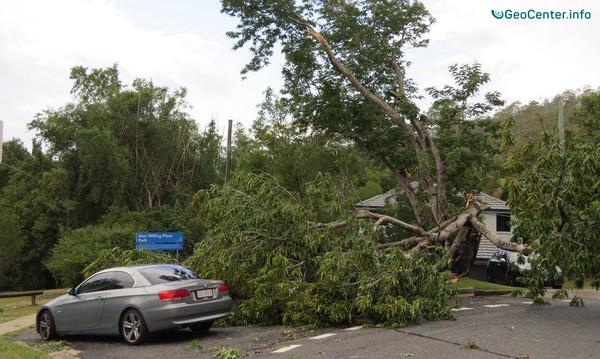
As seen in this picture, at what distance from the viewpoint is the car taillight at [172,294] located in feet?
29.4

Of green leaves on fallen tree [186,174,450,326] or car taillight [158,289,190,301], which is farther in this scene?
green leaves on fallen tree [186,174,450,326]

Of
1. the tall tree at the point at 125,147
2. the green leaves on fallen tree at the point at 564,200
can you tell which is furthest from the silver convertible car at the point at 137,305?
the tall tree at the point at 125,147

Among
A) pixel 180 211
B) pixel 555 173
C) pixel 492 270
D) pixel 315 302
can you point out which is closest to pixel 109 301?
pixel 315 302

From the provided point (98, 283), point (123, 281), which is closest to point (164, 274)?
point (123, 281)

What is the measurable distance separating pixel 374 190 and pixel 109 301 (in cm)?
3643

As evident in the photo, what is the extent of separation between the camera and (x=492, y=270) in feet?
Answer: 72.8

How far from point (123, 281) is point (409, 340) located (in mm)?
4819

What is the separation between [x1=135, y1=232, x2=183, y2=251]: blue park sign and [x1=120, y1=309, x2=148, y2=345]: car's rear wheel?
876cm

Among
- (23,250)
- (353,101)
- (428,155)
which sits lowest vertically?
(23,250)

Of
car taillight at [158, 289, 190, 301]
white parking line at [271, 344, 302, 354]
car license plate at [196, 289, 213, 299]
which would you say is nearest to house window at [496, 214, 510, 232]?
car license plate at [196, 289, 213, 299]

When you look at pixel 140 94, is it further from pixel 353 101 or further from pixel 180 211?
pixel 353 101

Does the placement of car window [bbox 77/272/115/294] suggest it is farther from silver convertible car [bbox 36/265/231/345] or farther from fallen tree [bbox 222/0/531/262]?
fallen tree [bbox 222/0/531/262]

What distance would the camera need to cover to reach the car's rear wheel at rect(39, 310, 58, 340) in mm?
10289

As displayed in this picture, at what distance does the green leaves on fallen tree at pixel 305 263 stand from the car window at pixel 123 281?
2.33 metres
